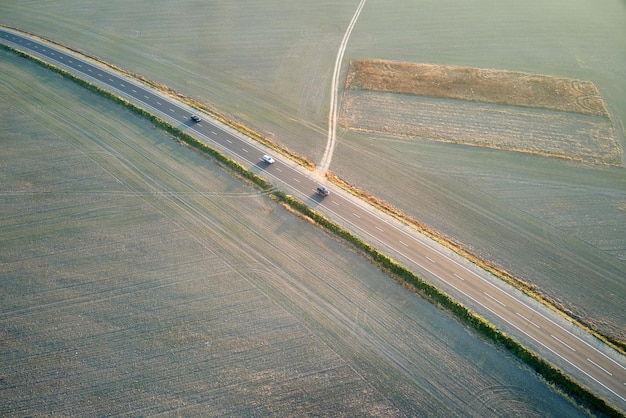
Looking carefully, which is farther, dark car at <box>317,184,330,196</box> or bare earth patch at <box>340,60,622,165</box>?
bare earth patch at <box>340,60,622,165</box>

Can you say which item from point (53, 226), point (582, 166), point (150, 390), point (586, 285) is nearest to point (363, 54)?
point (582, 166)

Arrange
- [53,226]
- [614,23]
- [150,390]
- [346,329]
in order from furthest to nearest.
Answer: [614,23] → [53,226] → [346,329] → [150,390]

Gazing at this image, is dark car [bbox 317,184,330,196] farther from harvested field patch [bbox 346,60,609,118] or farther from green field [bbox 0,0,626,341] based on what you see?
harvested field patch [bbox 346,60,609,118]

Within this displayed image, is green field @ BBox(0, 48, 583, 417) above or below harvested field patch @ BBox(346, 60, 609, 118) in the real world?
Result: below

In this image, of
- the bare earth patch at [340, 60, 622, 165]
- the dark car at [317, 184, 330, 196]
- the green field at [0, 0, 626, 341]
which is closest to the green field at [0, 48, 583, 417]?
the dark car at [317, 184, 330, 196]

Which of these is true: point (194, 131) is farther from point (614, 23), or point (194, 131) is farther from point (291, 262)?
point (614, 23)

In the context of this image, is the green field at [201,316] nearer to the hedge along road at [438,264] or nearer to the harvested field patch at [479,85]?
the hedge along road at [438,264]
